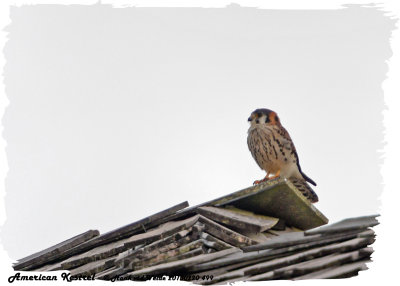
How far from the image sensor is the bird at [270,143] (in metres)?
6.27

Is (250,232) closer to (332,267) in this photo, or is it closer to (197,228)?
(197,228)

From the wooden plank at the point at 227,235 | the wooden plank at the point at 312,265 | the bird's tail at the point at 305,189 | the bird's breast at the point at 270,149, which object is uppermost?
the bird's breast at the point at 270,149

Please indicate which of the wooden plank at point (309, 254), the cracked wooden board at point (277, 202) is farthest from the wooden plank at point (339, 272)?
the cracked wooden board at point (277, 202)

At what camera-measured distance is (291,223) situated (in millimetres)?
4316

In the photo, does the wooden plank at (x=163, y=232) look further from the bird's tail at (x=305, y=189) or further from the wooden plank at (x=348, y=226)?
the bird's tail at (x=305, y=189)

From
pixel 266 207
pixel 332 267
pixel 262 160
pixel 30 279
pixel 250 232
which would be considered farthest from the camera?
pixel 262 160

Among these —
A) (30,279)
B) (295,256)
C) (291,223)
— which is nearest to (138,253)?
(30,279)

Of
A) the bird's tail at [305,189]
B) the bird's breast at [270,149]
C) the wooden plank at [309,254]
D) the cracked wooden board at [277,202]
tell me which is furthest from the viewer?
the bird's tail at [305,189]

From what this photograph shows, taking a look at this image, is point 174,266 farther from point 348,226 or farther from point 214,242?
point 348,226

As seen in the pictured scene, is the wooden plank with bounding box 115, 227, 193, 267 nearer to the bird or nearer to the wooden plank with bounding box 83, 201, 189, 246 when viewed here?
the wooden plank with bounding box 83, 201, 189, 246

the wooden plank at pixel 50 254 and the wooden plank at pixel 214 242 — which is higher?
the wooden plank at pixel 50 254

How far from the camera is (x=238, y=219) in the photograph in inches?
143

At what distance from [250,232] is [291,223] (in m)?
0.66

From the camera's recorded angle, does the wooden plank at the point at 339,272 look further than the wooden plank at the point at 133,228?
No
